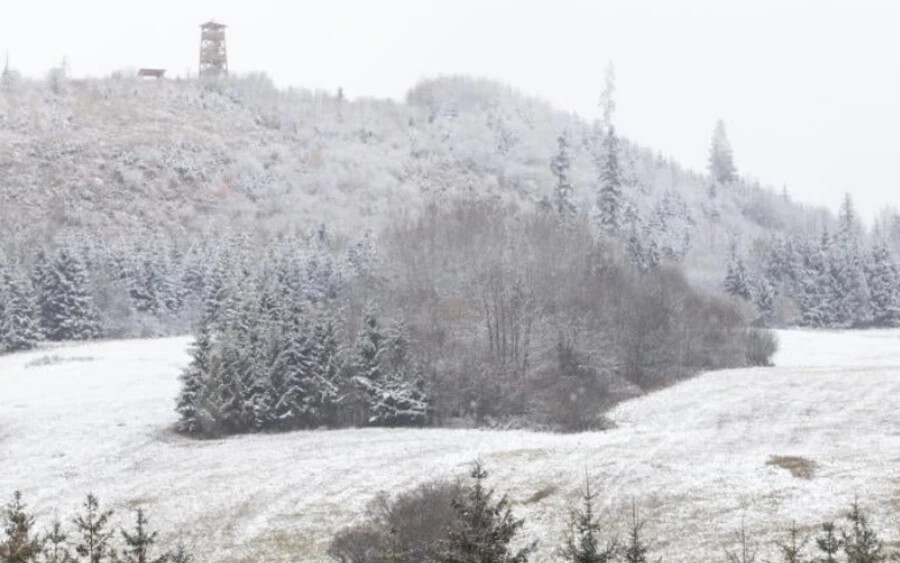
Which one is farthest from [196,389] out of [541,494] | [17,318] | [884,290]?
[884,290]

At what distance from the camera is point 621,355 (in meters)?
67.9

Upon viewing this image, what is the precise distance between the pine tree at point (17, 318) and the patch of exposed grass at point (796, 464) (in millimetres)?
67124

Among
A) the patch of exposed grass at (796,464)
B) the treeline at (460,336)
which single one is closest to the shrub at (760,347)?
the treeline at (460,336)

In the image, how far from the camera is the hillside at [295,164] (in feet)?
426

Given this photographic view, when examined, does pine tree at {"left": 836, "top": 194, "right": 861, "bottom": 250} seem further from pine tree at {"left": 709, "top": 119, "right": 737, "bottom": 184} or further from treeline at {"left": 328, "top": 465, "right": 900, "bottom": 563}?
treeline at {"left": 328, "top": 465, "right": 900, "bottom": 563}

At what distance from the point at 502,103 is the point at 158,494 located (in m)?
157

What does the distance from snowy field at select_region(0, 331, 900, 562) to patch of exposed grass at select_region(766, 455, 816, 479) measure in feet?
1.07

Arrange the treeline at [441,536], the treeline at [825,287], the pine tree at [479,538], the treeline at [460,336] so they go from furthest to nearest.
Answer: the treeline at [825,287] < the treeline at [460,336] < the treeline at [441,536] < the pine tree at [479,538]

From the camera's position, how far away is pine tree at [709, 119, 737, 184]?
608 ft

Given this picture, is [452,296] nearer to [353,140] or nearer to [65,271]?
[65,271]

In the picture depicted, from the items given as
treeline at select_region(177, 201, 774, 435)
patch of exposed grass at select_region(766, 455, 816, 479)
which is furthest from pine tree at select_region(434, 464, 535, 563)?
treeline at select_region(177, 201, 774, 435)

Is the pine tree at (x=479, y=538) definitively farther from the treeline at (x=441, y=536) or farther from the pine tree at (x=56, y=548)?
the pine tree at (x=56, y=548)

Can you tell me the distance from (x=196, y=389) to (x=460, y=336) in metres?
20.2

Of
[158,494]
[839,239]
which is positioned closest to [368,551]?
[158,494]
